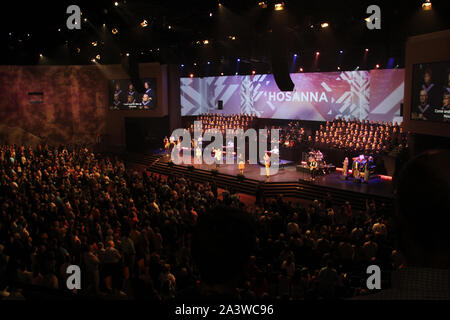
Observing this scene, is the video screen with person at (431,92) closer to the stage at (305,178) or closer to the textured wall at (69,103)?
the stage at (305,178)

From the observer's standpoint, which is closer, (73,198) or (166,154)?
(73,198)

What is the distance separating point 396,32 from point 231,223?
621 inches

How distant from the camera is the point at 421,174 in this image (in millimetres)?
1114

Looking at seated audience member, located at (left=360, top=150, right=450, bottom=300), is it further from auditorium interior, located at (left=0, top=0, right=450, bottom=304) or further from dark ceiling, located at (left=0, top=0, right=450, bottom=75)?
dark ceiling, located at (left=0, top=0, right=450, bottom=75)

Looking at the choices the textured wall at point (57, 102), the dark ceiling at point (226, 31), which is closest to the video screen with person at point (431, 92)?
the dark ceiling at point (226, 31)

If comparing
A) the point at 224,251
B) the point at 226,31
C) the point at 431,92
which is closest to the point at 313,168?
the point at 431,92

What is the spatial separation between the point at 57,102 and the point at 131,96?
208 inches

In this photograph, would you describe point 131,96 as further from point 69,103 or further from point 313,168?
point 313,168

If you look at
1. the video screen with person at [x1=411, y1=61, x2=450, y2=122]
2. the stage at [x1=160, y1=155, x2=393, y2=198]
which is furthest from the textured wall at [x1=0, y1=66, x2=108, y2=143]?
the video screen with person at [x1=411, y1=61, x2=450, y2=122]

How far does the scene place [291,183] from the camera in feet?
55.6

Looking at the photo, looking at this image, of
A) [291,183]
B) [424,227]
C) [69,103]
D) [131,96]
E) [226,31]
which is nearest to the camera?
[424,227]

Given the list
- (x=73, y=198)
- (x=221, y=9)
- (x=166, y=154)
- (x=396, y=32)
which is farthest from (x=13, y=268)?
(x=166, y=154)

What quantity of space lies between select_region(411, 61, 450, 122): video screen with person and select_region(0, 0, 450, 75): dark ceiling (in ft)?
4.33

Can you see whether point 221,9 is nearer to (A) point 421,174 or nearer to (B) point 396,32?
(B) point 396,32
